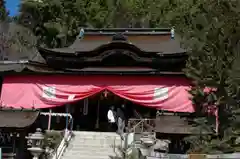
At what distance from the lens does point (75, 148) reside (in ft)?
52.7

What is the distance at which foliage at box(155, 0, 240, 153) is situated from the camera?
13523mm

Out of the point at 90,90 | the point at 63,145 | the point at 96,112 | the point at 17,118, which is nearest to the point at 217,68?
the point at 63,145

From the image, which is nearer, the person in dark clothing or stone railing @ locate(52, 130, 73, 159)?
stone railing @ locate(52, 130, 73, 159)

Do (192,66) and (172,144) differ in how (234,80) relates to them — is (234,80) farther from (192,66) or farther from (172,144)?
(172,144)

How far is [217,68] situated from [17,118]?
889 cm

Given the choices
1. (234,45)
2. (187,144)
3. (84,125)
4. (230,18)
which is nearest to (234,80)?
Answer: (234,45)

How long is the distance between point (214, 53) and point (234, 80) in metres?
1.45

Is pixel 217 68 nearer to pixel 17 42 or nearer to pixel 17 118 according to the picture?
pixel 17 118

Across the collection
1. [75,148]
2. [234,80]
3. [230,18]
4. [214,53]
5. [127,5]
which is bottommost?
[75,148]

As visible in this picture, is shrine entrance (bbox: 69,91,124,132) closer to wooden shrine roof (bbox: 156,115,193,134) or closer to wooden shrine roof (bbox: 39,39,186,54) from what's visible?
wooden shrine roof (bbox: 39,39,186,54)

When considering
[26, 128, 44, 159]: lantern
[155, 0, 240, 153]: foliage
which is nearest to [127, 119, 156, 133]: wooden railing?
[155, 0, 240, 153]: foliage

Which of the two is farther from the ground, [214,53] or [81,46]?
[81,46]

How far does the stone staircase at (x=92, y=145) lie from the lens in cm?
1529

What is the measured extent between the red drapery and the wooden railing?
925 millimetres
